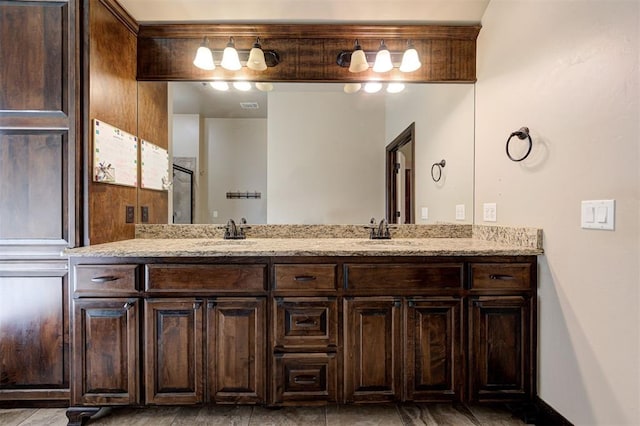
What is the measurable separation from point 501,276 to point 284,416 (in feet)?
4.36

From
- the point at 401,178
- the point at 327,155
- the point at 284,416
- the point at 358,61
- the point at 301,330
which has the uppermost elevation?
the point at 358,61

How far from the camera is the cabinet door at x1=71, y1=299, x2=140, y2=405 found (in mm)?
1514

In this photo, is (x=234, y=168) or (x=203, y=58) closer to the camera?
(x=203, y=58)

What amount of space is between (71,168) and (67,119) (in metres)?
0.26

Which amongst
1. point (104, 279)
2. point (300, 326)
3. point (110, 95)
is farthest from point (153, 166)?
point (300, 326)

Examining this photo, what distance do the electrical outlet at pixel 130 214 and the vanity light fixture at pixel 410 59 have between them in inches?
78.0

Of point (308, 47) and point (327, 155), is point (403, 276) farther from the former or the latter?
point (308, 47)

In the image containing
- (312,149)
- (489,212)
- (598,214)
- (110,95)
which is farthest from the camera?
(312,149)

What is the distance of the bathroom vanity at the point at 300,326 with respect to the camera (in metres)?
1.52

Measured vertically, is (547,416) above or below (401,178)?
below

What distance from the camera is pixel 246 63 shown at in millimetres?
2082

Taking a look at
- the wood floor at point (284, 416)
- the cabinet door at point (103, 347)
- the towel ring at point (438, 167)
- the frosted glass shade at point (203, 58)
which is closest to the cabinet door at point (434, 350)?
the wood floor at point (284, 416)

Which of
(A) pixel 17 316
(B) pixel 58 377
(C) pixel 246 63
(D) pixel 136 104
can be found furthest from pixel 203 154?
(B) pixel 58 377

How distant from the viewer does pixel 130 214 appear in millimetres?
1982
